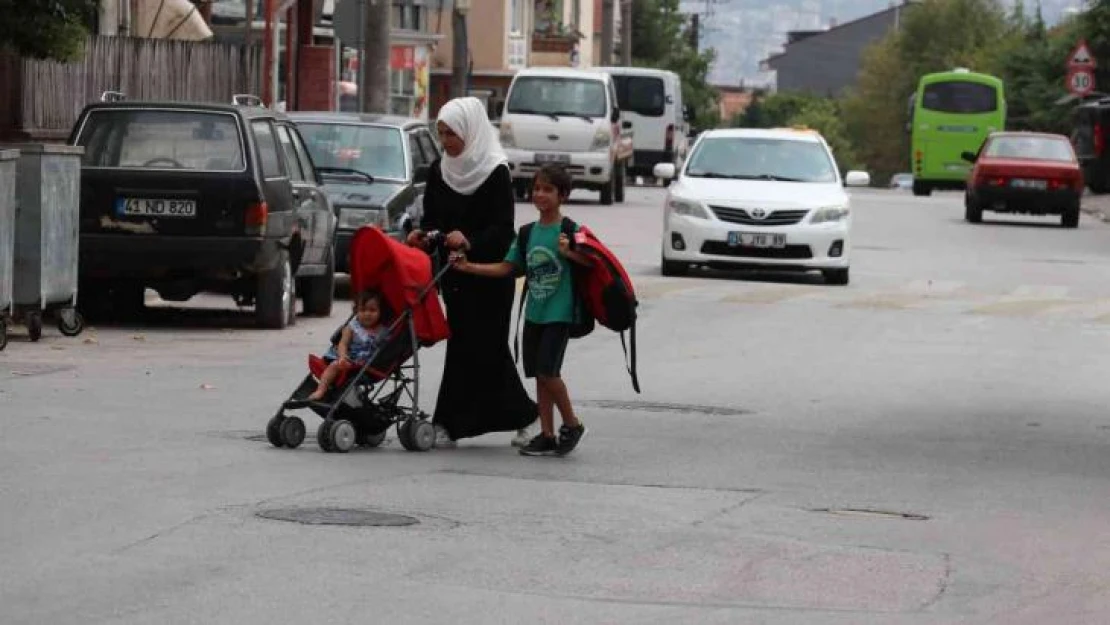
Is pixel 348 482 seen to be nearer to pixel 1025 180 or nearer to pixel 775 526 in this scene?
pixel 775 526

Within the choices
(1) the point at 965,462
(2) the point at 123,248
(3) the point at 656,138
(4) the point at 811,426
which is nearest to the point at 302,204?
(2) the point at 123,248

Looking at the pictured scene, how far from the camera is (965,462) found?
484 inches

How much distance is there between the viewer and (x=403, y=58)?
67.4m

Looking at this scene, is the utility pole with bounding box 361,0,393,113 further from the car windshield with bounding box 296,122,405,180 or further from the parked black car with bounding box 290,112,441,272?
the car windshield with bounding box 296,122,405,180

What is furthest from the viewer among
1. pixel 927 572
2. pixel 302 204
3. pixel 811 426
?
pixel 302 204

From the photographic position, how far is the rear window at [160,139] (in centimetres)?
1862

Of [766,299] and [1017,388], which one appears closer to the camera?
[1017,388]

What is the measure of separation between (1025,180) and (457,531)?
3500 centimetres

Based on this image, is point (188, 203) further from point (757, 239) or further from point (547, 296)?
point (757, 239)

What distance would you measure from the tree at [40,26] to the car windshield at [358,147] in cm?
322

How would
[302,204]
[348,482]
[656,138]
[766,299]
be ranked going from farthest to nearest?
[656,138], [766,299], [302,204], [348,482]

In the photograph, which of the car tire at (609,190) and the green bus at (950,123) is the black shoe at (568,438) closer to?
the car tire at (609,190)

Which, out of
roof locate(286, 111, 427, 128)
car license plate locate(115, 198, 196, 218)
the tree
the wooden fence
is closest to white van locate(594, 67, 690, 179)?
the wooden fence

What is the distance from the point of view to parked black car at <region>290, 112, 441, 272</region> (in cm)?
2214
